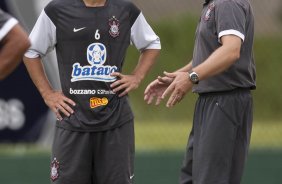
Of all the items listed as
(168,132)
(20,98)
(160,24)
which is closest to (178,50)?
(160,24)

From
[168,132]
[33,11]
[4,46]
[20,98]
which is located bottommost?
[168,132]

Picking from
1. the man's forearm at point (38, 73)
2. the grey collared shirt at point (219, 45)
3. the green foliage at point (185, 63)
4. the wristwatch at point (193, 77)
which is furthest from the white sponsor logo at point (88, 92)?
the green foliage at point (185, 63)

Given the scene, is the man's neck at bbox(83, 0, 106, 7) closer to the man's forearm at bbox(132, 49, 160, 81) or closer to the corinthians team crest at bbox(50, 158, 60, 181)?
the man's forearm at bbox(132, 49, 160, 81)

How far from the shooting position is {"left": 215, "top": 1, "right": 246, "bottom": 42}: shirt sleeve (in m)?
6.54

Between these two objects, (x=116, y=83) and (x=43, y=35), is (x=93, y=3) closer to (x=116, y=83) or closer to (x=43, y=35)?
(x=43, y=35)

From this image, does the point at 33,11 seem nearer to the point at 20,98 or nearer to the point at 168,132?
the point at 20,98

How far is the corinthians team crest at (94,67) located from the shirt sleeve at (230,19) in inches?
30.5

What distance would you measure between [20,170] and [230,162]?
2.84 metres

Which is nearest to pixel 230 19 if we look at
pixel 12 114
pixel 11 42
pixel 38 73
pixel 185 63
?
pixel 38 73

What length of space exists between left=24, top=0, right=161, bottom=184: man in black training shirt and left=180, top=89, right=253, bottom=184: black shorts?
50cm

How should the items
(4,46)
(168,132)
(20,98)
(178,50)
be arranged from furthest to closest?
(178,50) < (168,132) < (20,98) < (4,46)

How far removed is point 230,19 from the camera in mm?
6574

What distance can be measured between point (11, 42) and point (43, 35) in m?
1.41

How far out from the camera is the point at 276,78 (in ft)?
39.3
